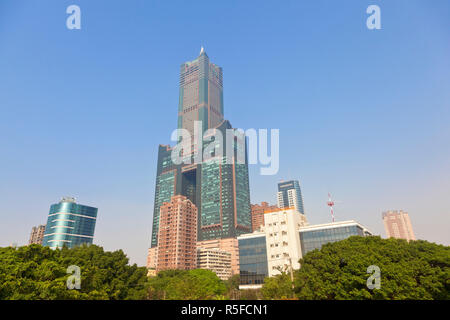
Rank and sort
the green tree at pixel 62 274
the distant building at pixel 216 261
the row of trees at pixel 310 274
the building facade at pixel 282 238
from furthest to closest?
1. the distant building at pixel 216 261
2. the building facade at pixel 282 238
3. the row of trees at pixel 310 274
4. the green tree at pixel 62 274

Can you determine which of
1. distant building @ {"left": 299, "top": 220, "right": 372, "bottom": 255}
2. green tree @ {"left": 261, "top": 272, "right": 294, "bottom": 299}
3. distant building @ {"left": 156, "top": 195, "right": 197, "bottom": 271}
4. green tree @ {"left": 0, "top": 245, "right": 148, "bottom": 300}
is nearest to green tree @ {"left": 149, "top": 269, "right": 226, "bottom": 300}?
green tree @ {"left": 0, "top": 245, "right": 148, "bottom": 300}

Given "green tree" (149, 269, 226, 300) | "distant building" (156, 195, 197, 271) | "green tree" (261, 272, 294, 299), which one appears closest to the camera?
"green tree" (261, 272, 294, 299)

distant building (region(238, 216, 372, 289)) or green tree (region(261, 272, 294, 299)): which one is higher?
distant building (region(238, 216, 372, 289))

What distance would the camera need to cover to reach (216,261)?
7121 inches

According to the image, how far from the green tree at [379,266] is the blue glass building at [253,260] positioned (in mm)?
42898

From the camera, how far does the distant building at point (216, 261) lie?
17712cm

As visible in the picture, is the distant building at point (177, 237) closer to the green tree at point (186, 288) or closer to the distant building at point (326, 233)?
the green tree at point (186, 288)

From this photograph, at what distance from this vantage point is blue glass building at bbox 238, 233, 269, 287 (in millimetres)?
87562

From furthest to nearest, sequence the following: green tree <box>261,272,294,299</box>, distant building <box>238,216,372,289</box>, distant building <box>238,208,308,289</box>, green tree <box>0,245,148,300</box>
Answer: distant building <box>238,208,308,289</box> < distant building <box>238,216,372,289</box> < green tree <box>261,272,294,299</box> < green tree <box>0,245,148,300</box>

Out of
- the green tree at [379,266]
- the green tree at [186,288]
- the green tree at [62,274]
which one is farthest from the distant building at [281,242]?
the green tree at [62,274]

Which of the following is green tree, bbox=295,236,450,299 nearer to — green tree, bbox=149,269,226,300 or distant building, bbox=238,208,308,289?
green tree, bbox=149,269,226,300

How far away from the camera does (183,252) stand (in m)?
174

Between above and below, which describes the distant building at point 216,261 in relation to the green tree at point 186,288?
above
